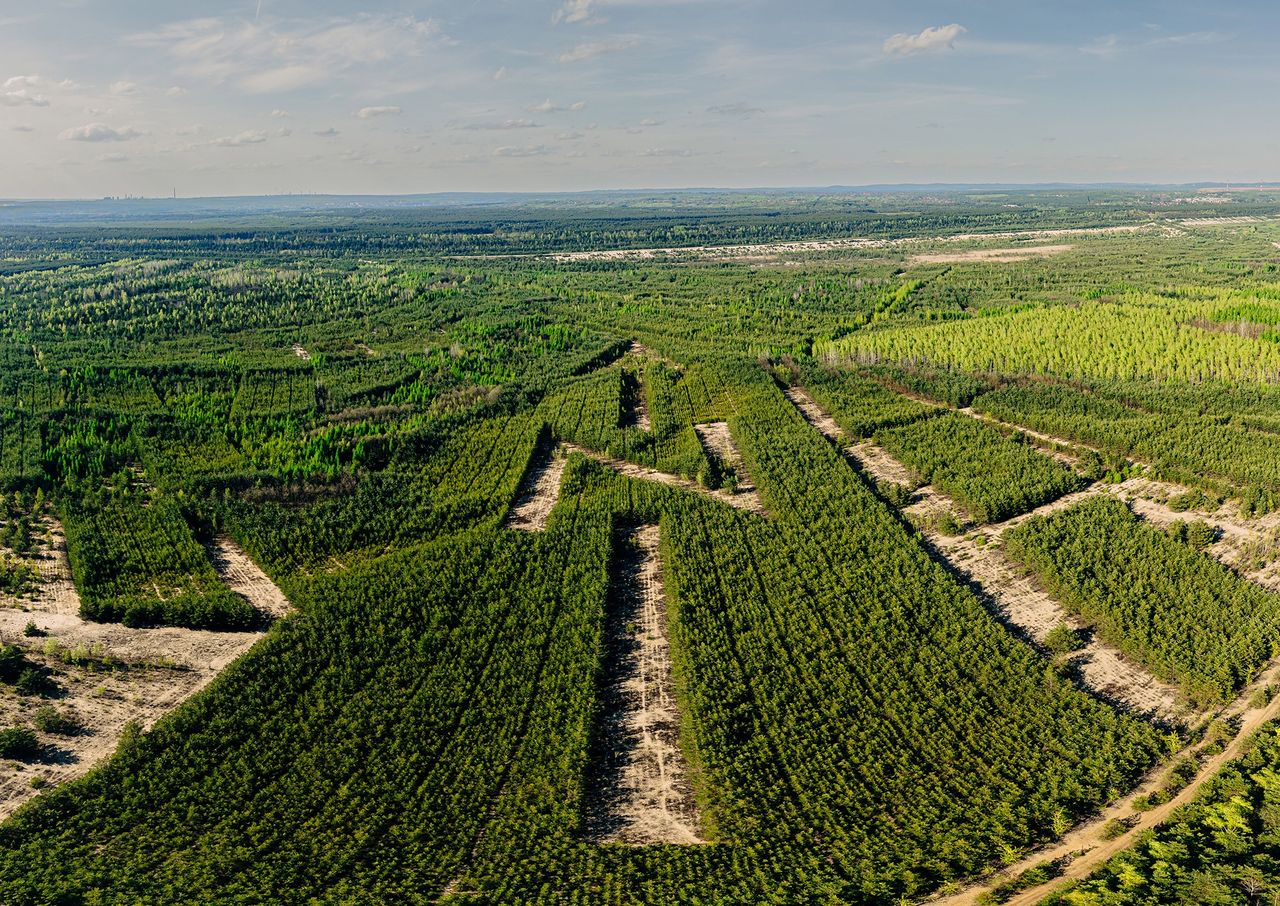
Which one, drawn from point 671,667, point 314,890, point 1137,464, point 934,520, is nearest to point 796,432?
point 934,520

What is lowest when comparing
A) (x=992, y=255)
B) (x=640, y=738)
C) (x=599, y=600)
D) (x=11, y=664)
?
(x=640, y=738)

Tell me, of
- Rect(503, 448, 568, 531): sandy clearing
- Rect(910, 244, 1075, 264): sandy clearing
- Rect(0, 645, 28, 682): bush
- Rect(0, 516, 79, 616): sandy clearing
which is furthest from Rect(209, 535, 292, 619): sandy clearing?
Rect(910, 244, 1075, 264): sandy clearing

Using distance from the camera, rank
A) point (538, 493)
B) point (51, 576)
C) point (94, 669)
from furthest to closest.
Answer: point (538, 493), point (51, 576), point (94, 669)

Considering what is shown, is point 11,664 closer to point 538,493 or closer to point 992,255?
point 538,493

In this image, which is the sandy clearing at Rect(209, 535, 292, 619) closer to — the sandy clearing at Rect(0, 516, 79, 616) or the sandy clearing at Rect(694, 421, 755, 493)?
the sandy clearing at Rect(0, 516, 79, 616)

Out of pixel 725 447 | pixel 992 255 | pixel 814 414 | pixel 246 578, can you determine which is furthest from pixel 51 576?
pixel 992 255

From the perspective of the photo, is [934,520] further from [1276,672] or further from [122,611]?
[122,611]

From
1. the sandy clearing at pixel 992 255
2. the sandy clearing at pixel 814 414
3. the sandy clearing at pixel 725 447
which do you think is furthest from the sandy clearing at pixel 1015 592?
the sandy clearing at pixel 992 255
